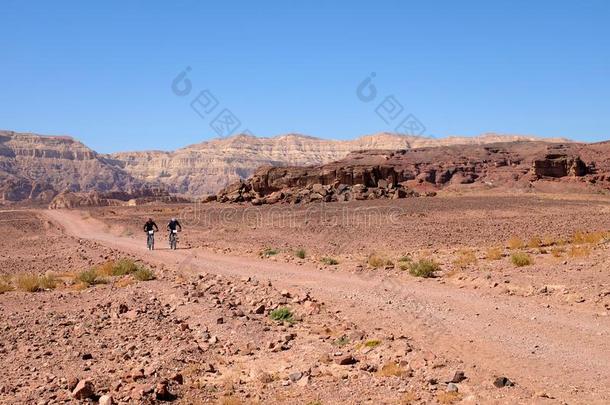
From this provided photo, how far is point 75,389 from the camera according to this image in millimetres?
7379

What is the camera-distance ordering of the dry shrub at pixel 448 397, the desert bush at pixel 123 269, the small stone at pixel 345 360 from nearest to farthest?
the dry shrub at pixel 448 397 < the small stone at pixel 345 360 < the desert bush at pixel 123 269

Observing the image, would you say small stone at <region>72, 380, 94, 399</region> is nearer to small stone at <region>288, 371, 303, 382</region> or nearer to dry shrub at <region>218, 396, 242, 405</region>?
dry shrub at <region>218, 396, 242, 405</region>

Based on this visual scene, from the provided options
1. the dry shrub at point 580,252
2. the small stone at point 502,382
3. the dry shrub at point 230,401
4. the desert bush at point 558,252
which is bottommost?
the dry shrub at point 230,401

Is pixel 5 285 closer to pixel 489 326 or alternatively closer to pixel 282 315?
pixel 282 315

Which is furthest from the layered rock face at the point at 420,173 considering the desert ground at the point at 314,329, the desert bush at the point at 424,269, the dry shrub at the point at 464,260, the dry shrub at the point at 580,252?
the desert bush at the point at 424,269

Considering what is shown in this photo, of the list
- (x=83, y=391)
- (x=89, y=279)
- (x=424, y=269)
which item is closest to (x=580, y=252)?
(x=424, y=269)

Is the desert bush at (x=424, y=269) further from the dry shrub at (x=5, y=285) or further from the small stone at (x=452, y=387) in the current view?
the dry shrub at (x=5, y=285)

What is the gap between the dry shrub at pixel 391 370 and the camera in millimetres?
7668

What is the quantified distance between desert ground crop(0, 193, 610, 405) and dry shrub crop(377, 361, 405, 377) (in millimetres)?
23

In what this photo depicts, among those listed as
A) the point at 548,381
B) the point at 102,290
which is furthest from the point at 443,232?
the point at 548,381

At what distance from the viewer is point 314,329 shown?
10375 millimetres

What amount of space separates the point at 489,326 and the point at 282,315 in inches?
150

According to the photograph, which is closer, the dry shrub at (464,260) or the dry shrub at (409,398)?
the dry shrub at (409,398)

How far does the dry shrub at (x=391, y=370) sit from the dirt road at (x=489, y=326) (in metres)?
0.91
